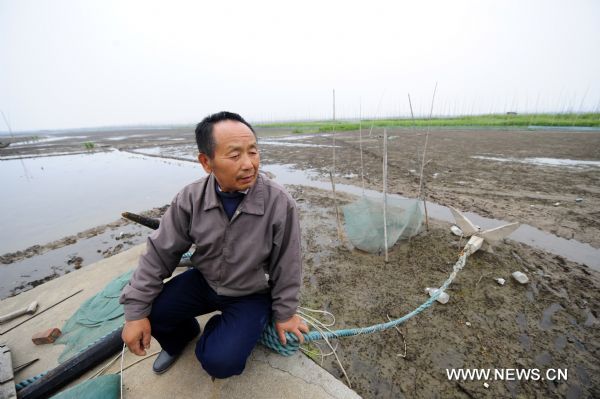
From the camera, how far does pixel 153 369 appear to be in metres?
1.96

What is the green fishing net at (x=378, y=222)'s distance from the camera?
4016mm

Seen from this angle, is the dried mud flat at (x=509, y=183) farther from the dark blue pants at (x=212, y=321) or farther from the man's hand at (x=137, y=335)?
the man's hand at (x=137, y=335)

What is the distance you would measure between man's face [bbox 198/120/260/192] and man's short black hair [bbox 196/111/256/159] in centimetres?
3

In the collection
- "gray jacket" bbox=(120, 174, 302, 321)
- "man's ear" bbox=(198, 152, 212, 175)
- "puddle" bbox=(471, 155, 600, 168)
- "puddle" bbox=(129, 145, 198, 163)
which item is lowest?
"puddle" bbox=(471, 155, 600, 168)

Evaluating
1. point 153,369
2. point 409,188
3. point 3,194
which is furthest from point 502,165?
point 3,194

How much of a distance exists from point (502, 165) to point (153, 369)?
12037 mm

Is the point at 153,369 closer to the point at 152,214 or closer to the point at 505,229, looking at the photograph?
the point at 505,229

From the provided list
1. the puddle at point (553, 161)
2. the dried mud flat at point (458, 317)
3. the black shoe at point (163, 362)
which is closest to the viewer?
the black shoe at point (163, 362)

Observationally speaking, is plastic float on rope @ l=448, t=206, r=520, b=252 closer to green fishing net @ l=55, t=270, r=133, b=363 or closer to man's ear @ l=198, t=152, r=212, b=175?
man's ear @ l=198, t=152, r=212, b=175

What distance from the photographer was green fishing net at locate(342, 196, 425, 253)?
4016 mm

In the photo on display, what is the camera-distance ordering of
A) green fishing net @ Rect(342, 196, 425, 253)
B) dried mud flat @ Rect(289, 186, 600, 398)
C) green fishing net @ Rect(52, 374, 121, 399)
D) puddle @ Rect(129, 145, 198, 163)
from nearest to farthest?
green fishing net @ Rect(52, 374, 121, 399), dried mud flat @ Rect(289, 186, 600, 398), green fishing net @ Rect(342, 196, 425, 253), puddle @ Rect(129, 145, 198, 163)

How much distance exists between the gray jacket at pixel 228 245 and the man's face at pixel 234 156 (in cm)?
11

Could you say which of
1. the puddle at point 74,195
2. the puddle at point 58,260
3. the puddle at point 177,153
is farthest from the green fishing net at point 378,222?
the puddle at point 177,153

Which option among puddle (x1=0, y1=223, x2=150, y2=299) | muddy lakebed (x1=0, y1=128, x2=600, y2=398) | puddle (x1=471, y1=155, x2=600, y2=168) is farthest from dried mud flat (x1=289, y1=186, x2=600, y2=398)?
puddle (x1=471, y1=155, x2=600, y2=168)
